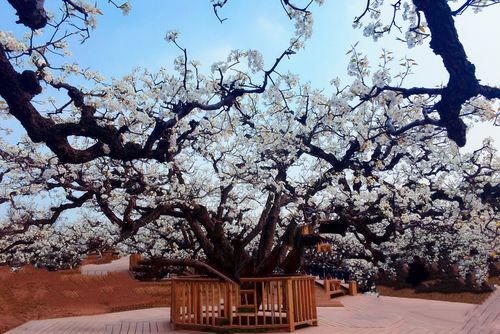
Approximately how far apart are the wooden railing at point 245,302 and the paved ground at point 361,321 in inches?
15.8

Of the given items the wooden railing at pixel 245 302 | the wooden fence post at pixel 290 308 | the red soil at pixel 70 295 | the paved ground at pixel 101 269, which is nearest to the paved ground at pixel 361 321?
the wooden fence post at pixel 290 308

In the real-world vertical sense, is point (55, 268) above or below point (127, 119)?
below

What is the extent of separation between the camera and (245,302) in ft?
35.1

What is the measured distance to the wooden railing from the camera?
1002cm

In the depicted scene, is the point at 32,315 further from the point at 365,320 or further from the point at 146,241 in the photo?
the point at 365,320

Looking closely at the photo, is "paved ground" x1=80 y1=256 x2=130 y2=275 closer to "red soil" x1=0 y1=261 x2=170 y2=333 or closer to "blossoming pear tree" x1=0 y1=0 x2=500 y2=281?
"red soil" x1=0 y1=261 x2=170 y2=333

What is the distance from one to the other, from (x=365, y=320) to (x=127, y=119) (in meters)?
7.66

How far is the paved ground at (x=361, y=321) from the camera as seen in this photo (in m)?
10.2

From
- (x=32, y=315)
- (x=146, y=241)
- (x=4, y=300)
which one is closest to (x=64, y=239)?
(x=146, y=241)

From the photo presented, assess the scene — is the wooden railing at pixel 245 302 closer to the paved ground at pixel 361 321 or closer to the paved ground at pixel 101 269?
the paved ground at pixel 361 321

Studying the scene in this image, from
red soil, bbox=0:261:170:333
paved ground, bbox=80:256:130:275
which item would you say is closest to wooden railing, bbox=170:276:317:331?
red soil, bbox=0:261:170:333

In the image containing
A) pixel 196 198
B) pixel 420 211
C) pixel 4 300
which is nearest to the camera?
pixel 196 198

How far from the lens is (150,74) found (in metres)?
10.3

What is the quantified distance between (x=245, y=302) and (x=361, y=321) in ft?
9.92
